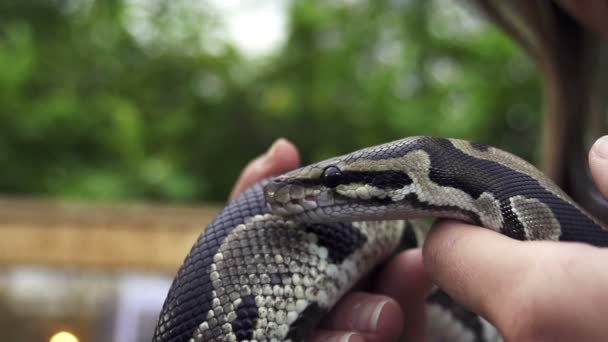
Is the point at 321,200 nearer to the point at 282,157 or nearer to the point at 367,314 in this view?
the point at 367,314

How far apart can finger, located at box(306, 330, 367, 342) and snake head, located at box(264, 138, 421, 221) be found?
0.25m

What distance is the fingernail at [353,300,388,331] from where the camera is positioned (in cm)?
125

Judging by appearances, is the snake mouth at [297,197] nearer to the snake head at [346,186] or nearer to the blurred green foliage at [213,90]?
the snake head at [346,186]

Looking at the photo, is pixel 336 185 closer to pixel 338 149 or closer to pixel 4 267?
pixel 4 267

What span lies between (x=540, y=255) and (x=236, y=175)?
3.43m

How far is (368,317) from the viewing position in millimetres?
1257

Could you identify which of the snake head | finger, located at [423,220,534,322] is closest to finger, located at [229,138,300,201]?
the snake head

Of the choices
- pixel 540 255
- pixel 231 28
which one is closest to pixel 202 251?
pixel 540 255

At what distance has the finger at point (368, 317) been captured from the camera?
4.13 ft

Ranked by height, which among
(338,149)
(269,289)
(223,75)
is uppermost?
(223,75)

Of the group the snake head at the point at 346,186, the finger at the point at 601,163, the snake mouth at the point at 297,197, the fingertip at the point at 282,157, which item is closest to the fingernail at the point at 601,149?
the finger at the point at 601,163

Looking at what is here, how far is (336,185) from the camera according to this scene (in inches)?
43.4

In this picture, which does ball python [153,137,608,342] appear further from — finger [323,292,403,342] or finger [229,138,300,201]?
finger [229,138,300,201]

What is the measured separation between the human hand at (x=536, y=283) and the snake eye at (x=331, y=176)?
255 mm
